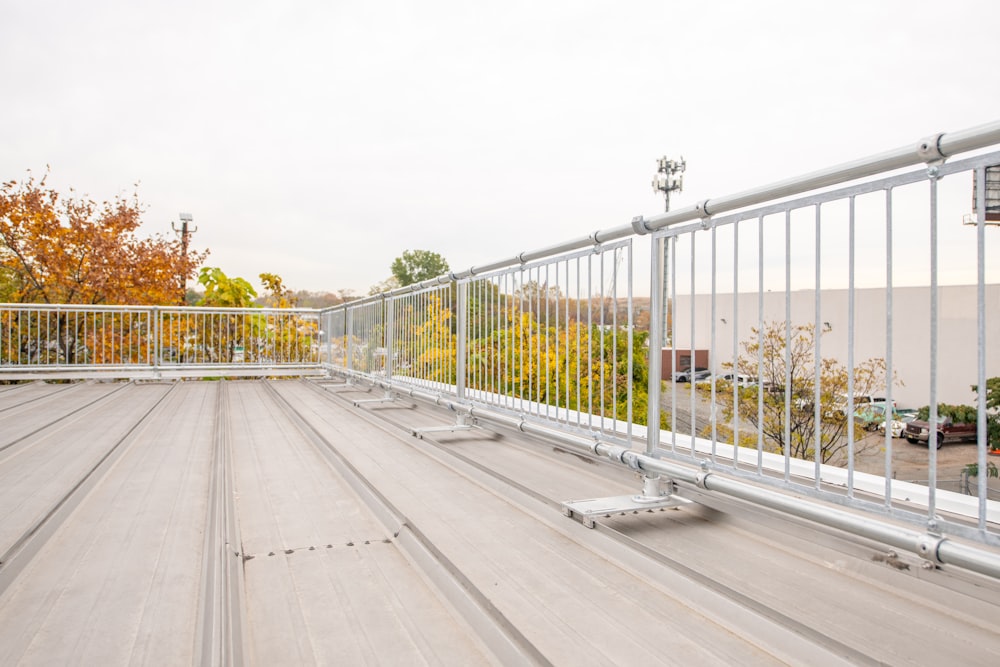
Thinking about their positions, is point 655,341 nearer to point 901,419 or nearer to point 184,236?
point 901,419

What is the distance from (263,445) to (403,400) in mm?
2212

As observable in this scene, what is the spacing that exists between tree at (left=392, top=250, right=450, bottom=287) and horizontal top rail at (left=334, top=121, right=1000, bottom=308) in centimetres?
6126

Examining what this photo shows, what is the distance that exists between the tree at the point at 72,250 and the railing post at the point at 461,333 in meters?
11.6

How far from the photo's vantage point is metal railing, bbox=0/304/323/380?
29.2ft

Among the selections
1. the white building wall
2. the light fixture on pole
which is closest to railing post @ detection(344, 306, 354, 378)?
the white building wall

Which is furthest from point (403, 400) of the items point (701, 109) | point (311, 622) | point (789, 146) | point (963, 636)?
point (701, 109)

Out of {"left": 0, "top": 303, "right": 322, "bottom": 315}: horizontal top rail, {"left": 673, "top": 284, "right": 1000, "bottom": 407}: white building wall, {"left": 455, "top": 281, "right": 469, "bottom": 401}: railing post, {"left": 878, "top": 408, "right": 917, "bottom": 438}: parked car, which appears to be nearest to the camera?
{"left": 673, "top": 284, "right": 1000, "bottom": 407}: white building wall

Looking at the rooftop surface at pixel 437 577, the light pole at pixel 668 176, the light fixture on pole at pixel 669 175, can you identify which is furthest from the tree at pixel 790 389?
the light fixture on pole at pixel 669 175

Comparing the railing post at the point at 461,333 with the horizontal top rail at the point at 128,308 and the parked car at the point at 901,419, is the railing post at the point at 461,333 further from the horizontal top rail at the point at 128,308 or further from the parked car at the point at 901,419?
the horizontal top rail at the point at 128,308

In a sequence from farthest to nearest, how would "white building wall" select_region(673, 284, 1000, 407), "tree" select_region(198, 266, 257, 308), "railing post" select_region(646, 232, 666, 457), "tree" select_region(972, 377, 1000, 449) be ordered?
"tree" select_region(198, 266, 257, 308) → "railing post" select_region(646, 232, 666, 457) → "white building wall" select_region(673, 284, 1000, 407) → "tree" select_region(972, 377, 1000, 449)

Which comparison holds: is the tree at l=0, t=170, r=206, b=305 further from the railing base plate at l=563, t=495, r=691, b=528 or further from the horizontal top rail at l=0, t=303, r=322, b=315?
the railing base plate at l=563, t=495, r=691, b=528

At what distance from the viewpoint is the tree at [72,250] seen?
39.0 feet

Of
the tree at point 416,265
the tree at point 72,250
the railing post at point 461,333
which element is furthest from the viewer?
the tree at point 416,265

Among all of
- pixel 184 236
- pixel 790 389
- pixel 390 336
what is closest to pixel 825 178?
pixel 790 389
